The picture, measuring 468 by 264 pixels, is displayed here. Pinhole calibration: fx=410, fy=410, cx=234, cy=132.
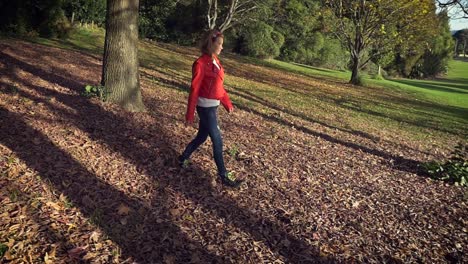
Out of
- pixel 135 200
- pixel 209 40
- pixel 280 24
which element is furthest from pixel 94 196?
pixel 280 24

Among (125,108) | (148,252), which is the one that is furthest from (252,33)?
(148,252)

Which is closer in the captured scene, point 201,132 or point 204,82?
point 204,82

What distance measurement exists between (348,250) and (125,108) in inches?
199

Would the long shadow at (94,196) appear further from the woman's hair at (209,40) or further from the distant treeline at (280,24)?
the distant treeline at (280,24)

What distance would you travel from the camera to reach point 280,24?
3534cm

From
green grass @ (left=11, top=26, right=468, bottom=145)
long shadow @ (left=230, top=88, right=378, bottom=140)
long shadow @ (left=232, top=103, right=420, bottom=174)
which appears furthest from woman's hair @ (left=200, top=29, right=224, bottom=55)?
long shadow @ (left=230, top=88, right=378, bottom=140)

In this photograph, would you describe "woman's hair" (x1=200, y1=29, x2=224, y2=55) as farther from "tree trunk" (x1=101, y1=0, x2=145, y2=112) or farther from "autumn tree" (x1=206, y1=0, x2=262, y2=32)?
"autumn tree" (x1=206, y1=0, x2=262, y2=32)

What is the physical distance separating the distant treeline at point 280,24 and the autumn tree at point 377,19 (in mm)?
52

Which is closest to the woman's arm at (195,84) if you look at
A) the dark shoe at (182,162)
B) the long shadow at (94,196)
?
the dark shoe at (182,162)

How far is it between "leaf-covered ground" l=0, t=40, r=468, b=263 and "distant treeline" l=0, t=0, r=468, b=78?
9836mm

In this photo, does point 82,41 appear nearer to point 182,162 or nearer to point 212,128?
point 182,162

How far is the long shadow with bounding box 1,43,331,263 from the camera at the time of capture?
12.9 ft

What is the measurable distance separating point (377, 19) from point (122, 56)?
19063 millimetres

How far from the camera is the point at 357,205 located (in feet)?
17.8
